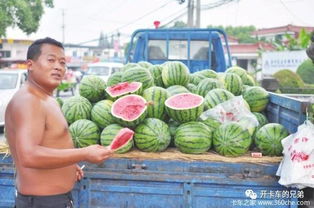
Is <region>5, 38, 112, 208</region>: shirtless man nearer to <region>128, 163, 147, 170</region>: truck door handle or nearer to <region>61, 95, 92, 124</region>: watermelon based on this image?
<region>128, 163, 147, 170</region>: truck door handle

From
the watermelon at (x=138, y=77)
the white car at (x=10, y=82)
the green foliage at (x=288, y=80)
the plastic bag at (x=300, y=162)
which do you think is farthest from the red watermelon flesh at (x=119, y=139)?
the green foliage at (x=288, y=80)

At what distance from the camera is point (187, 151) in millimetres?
3344

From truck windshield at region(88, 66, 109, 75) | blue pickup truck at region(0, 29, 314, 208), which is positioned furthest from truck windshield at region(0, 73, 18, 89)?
truck windshield at region(88, 66, 109, 75)

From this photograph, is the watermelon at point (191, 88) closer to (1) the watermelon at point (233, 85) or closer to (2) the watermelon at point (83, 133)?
(1) the watermelon at point (233, 85)

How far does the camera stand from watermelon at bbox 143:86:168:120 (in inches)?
146

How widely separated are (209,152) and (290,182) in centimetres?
88

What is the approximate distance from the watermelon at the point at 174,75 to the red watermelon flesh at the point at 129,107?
0.74 m

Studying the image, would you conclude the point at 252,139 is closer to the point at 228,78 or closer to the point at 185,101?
the point at 185,101

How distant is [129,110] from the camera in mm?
3520

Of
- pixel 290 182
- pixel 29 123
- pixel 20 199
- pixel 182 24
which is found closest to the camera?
pixel 29 123

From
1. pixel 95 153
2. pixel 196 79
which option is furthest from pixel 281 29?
pixel 95 153

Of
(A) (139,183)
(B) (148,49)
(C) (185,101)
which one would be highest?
(B) (148,49)

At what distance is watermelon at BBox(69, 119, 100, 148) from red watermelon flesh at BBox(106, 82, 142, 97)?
442mm

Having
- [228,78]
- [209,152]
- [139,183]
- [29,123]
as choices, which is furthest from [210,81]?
[29,123]
